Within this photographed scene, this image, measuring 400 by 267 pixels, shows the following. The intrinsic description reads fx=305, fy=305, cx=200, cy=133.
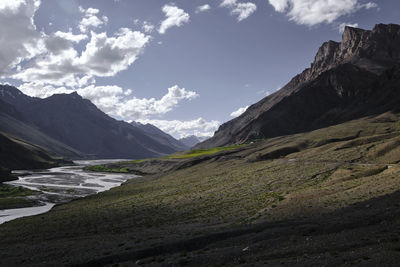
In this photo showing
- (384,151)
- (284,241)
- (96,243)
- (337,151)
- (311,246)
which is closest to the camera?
(311,246)

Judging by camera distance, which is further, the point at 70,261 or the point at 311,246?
the point at 70,261

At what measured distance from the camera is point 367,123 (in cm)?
13775

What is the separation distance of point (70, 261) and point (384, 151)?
2792 inches

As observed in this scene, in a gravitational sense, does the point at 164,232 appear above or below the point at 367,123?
below

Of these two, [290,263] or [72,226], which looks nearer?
[290,263]

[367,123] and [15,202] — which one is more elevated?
[367,123]

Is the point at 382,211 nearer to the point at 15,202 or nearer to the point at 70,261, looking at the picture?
the point at 70,261

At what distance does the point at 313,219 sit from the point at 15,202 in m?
79.1

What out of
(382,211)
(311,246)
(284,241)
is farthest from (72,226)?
(382,211)

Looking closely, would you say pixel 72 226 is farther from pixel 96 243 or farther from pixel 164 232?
pixel 164 232

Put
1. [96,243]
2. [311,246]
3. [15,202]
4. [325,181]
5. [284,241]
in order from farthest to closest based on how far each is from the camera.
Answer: [15,202] → [325,181] → [96,243] → [284,241] → [311,246]

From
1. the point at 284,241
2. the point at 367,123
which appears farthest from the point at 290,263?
the point at 367,123

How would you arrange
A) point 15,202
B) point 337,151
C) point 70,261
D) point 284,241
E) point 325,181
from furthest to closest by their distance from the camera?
point 337,151 → point 15,202 → point 325,181 → point 70,261 → point 284,241

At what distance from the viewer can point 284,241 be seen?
2584 cm
